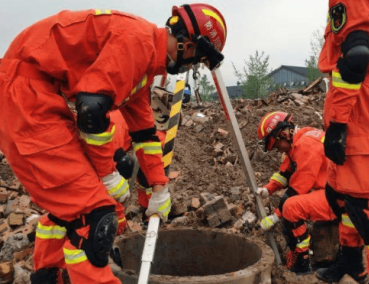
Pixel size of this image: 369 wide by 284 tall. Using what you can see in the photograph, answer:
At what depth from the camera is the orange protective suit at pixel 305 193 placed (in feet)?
14.1

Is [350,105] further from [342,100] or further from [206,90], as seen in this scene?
[206,90]

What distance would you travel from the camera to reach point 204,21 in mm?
2961

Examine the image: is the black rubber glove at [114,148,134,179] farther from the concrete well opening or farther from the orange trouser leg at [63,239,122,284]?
the orange trouser leg at [63,239,122,284]

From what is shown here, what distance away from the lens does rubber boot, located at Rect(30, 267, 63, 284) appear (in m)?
3.01

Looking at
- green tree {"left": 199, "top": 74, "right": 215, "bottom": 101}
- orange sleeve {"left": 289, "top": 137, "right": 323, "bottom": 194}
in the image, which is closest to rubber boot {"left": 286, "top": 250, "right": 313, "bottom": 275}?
orange sleeve {"left": 289, "top": 137, "right": 323, "bottom": 194}

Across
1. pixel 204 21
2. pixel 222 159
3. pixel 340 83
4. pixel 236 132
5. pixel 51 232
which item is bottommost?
pixel 222 159

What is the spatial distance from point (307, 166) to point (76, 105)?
2.78 metres

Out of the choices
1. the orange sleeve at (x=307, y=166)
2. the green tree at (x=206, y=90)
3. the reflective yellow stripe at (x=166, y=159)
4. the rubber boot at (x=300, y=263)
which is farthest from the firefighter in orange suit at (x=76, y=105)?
the green tree at (x=206, y=90)

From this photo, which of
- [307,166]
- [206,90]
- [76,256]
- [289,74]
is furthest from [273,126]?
[289,74]

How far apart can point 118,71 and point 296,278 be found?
237 cm

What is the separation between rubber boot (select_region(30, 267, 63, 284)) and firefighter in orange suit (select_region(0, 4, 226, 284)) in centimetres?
53

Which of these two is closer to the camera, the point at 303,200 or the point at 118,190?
the point at 118,190

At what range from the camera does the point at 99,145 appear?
2.59 meters

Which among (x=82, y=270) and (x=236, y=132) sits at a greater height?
(x=236, y=132)
